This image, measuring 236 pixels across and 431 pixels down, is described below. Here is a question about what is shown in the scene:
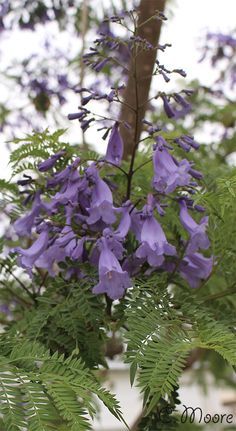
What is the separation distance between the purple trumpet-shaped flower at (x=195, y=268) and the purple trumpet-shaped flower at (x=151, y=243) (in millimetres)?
147

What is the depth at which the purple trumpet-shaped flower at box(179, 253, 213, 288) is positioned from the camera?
53.6 inches

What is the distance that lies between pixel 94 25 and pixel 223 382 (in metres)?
2.18

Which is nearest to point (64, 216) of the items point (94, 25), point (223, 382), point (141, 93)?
point (141, 93)

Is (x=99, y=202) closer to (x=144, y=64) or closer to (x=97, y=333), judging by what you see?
(x=97, y=333)

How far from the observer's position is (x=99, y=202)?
3.98 ft

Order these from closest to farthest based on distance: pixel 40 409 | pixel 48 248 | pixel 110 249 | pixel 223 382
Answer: pixel 40 409 < pixel 110 249 < pixel 48 248 < pixel 223 382

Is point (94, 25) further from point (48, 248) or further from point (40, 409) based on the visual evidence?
point (40, 409)

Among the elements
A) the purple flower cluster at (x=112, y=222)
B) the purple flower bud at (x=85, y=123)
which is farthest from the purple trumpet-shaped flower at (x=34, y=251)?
the purple flower bud at (x=85, y=123)

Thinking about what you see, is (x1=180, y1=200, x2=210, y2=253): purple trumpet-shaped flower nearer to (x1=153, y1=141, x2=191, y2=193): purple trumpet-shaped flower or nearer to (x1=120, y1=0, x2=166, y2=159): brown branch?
(x1=153, y1=141, x2=191, y2=193): purple trumpet-shaped flower

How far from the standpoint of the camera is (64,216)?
4.42 ft

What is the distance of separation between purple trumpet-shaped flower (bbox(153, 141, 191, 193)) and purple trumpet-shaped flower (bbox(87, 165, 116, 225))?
100 mm

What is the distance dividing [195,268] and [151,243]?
20 centimetres

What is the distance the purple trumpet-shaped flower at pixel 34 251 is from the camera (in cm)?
131

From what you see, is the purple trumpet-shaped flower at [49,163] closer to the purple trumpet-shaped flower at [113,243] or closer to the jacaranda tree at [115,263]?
the jacaranda tree at [115,263]
